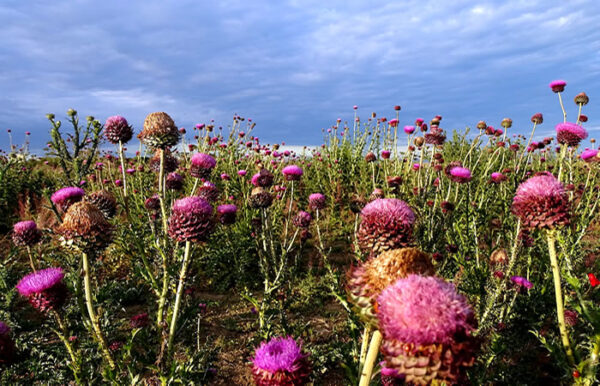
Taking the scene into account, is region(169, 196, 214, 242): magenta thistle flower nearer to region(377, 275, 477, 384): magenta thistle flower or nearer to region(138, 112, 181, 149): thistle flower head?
region(138, 112, 181, 149): thistle flower head

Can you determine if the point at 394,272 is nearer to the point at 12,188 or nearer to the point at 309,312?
the point at 309,312

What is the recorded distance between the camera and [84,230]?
2.52 meters

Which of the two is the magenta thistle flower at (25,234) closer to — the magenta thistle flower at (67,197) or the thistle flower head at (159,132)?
the magenta thistle flower at (67,197)

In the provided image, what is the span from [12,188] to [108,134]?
30.6 feet

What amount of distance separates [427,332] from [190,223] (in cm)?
191

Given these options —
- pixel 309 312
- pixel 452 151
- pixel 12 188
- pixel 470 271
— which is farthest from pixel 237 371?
pixel 452 151

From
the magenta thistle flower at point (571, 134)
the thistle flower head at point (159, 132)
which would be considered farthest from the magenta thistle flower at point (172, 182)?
the magenta thistle flower at point (571, 134)

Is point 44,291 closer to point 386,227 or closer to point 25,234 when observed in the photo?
point 25,234

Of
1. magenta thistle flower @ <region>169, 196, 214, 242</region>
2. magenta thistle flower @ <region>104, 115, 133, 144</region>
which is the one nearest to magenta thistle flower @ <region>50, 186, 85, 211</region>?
magenta thistle flower @ <region>104, 115, 133, 144</region>

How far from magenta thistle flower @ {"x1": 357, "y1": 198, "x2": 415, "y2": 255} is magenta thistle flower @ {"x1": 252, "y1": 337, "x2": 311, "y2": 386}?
76cm

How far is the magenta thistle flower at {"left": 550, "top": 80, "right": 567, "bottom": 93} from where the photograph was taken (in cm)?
507

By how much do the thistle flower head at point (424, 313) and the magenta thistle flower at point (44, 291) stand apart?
2411mm

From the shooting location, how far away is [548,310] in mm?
3793

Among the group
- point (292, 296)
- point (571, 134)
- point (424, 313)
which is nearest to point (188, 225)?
point (424, 313)
